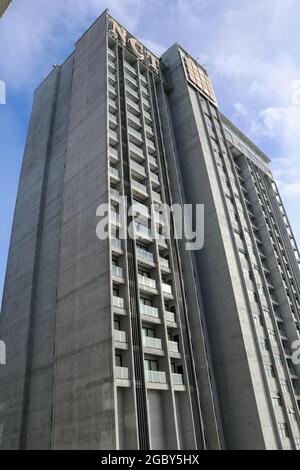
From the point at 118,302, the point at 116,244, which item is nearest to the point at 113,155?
the point at 116,244

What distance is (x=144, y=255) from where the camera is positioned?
118 ft

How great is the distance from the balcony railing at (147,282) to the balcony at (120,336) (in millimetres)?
5673

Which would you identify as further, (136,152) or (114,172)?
(136,152)

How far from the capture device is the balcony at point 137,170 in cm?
4181

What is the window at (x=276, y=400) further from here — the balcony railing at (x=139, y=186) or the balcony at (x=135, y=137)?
the balcony at (x=135, y=137)

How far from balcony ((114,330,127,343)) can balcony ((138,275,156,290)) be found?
18.3 feet

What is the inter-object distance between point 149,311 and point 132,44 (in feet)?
139

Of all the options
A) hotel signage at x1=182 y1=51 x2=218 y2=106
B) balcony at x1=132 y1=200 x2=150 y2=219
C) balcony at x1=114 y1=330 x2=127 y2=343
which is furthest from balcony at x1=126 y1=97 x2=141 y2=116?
balcony at x1=114 y1=330 x2=127 y2=343

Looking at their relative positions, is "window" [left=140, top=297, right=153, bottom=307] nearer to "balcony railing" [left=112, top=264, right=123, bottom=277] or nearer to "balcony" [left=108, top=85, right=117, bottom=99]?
"balcony railing" [left=112, top=264, right=123, bottom=277]

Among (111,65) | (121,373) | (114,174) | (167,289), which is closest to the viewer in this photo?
(121,373)

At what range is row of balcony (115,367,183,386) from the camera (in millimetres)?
27281

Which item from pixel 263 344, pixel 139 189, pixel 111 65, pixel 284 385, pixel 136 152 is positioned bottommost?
pixel 284 385

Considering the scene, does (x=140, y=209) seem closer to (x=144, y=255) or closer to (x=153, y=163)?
(x=144, y=255)
